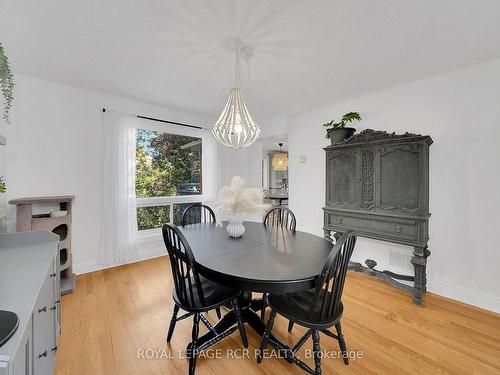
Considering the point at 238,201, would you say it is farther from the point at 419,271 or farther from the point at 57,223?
the point at 57,223

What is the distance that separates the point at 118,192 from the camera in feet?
10.6

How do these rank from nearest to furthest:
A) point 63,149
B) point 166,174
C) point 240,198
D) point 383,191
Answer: point 240,198 → point 383,191 → point 63,149 → point 166,174

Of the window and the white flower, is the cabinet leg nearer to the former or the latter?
the white flower

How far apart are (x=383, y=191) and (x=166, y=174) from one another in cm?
323

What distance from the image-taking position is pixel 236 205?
1998mm

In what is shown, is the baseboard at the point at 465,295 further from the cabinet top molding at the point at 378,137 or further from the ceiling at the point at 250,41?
the ceiling at the point at 250,41

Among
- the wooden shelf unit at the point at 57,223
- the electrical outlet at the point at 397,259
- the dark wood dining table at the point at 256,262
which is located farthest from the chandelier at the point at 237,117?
the electrical outlet at the point at 397,259

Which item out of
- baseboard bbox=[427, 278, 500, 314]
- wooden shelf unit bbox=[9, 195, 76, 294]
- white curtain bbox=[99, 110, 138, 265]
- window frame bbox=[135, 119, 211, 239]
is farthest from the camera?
window frame bbox=[135, 119, 211, 239]

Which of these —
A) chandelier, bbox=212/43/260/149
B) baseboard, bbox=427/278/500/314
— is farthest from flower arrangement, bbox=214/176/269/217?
baseboard, bbox=427/278/500/314

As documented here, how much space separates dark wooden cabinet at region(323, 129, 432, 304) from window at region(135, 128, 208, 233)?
7.75 ft

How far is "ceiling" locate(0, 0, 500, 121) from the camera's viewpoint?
1.60 metres

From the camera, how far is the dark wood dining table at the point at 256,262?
Answer: 129cm

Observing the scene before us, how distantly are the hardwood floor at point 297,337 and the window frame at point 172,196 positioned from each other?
128 cm

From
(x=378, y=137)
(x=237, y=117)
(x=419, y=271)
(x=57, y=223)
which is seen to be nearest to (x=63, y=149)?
(x=57, y=223)
